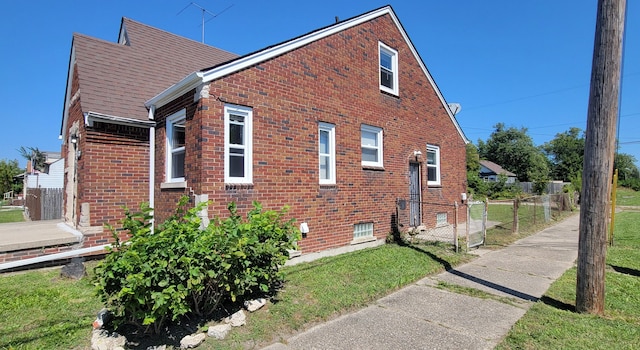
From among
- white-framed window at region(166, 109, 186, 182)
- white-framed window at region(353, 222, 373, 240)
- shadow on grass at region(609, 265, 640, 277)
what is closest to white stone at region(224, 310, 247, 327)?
white-framed window at region(166, 109, 186, 182)

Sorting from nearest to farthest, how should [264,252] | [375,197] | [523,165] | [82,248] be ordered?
[264,252] < [82,248] < [375,197] < [523,165]

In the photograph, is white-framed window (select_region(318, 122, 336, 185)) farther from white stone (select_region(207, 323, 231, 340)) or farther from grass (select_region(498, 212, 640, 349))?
grass (select_region(498, 212, 640, 349))

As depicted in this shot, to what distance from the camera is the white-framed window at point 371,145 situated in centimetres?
940

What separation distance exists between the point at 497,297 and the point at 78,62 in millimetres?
10715

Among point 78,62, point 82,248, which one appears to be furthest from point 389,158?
point 78,62

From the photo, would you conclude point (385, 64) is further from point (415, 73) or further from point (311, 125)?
point (311, 125)

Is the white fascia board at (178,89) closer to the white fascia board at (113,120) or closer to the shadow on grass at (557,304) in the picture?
the white fascia board at (113,120)

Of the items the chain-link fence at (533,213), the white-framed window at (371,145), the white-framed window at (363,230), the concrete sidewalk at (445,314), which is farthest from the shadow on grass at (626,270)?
the white-framed window at (371,145)

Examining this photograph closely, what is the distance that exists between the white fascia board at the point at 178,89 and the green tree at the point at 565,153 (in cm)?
7034

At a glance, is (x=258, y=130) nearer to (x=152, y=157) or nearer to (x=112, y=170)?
(x=152, y=157)

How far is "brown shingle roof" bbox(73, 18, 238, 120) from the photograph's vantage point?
7.97 meters

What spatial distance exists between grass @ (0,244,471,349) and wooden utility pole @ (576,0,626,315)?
8.63 ft

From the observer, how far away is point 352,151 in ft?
28.9

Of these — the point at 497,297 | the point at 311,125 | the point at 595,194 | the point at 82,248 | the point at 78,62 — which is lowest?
the point at 497,297
